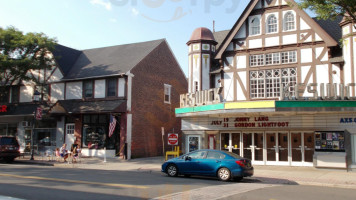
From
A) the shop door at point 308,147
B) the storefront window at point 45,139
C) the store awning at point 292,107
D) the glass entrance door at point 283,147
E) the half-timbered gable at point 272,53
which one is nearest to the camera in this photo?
the store awning at point 292,107

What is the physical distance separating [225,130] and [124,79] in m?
8.98

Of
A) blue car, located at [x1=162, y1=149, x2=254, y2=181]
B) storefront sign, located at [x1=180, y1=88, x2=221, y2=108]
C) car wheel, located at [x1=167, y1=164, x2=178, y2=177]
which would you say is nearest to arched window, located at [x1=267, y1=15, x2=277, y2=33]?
storefront sign, located at [x1=180, y1=88, x2=221, y2=108]

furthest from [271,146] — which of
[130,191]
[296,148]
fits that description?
[130,191]

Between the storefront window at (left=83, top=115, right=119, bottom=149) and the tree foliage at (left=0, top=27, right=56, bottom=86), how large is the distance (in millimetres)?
5916

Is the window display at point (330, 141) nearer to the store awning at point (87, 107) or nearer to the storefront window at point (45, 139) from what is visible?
the store awning at point (87, 107)

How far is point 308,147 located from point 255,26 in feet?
27.6

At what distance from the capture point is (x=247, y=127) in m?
21.0

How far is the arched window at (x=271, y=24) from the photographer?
67.8 ft

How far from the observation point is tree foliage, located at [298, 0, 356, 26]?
1336 centimetres

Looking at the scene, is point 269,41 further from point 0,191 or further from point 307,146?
point 0,191

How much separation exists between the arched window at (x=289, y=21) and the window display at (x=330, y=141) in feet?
22.2

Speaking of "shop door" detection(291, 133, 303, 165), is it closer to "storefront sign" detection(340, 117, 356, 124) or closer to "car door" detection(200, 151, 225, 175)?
"storefront sign" detection(340, 117, 356, 124)

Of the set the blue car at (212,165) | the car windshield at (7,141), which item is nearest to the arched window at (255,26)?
the blue car at (212,165)

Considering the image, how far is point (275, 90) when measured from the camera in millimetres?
20422
